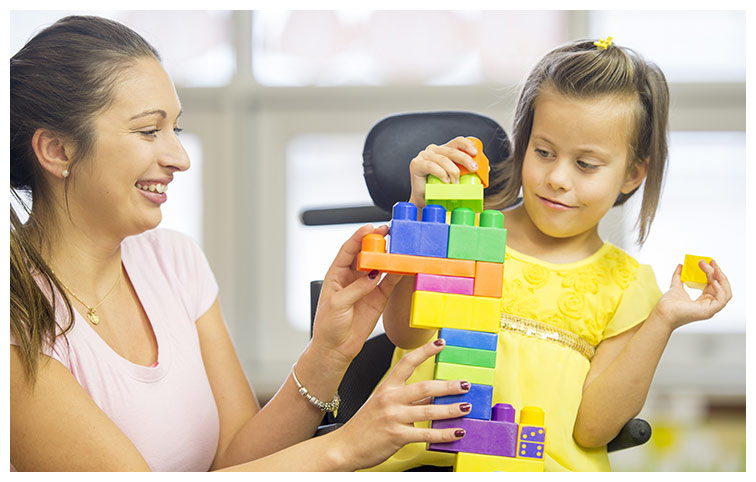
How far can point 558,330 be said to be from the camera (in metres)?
1.15

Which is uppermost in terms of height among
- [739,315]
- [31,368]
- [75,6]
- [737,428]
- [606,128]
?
[75,6]

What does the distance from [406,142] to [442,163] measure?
A: 34cm

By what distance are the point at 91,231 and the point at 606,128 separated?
0.76 meters

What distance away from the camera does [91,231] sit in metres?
1.06

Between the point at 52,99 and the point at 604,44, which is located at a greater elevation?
the point at 604,44

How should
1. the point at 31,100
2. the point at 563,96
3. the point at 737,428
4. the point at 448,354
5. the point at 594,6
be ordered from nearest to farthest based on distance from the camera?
the point at 448,354 < the point at 31,100 < the point at 563,96 < the point at 594,6 < the point at 737,428

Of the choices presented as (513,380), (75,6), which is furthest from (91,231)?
(513,380)

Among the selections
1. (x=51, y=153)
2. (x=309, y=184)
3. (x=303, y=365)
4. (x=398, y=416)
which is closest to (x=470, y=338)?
(x=398, y=416)

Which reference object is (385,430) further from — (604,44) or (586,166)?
(604,44)

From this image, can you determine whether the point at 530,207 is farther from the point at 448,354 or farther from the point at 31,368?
the point at 31,368

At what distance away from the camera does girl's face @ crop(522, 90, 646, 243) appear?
1.08m

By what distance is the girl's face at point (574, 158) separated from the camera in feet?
3.55

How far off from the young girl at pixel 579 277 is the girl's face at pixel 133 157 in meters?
0.37

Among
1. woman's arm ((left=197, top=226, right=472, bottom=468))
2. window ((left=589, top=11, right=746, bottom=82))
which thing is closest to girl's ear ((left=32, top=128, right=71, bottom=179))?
woman's arm ((left=197, top=226, right=472, bottom=468))
